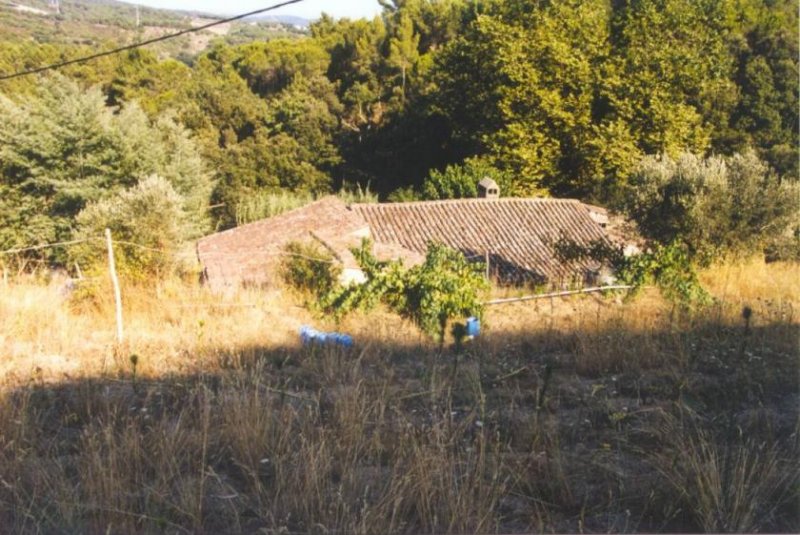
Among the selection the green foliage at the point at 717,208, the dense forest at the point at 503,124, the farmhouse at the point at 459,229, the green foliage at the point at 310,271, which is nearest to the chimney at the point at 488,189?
the farmhouse at the point at 459,229

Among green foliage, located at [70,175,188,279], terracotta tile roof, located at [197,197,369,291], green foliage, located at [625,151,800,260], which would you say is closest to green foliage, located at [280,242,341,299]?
green foliage, located at [70,175,188,279]

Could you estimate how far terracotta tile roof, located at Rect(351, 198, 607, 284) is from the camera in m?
23.4

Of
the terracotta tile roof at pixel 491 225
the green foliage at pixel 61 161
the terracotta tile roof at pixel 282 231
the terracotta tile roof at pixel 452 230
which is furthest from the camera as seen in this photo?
the green foliage at pixel 61 161

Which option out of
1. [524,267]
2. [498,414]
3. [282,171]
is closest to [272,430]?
[498,414]

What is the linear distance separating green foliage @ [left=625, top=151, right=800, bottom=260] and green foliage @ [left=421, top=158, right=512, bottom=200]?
18.7m

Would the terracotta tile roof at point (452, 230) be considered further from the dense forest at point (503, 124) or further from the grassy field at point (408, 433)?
the grassy field at point (408, 433)

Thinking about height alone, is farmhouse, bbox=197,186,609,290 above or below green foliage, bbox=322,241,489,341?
above

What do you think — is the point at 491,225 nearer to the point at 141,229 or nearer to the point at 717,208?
the point at 141,229

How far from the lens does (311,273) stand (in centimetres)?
1054

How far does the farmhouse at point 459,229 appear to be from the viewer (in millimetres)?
20516

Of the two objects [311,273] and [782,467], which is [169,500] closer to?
[782,467]

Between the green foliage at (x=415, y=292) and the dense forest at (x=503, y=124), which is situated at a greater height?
the dense forest at (x=503, y=124)

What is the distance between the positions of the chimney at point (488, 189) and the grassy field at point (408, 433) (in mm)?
22105

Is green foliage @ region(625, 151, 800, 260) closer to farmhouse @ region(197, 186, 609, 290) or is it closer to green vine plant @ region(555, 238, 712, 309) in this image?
green vine plant @ region(555, 238, 712, 309)
